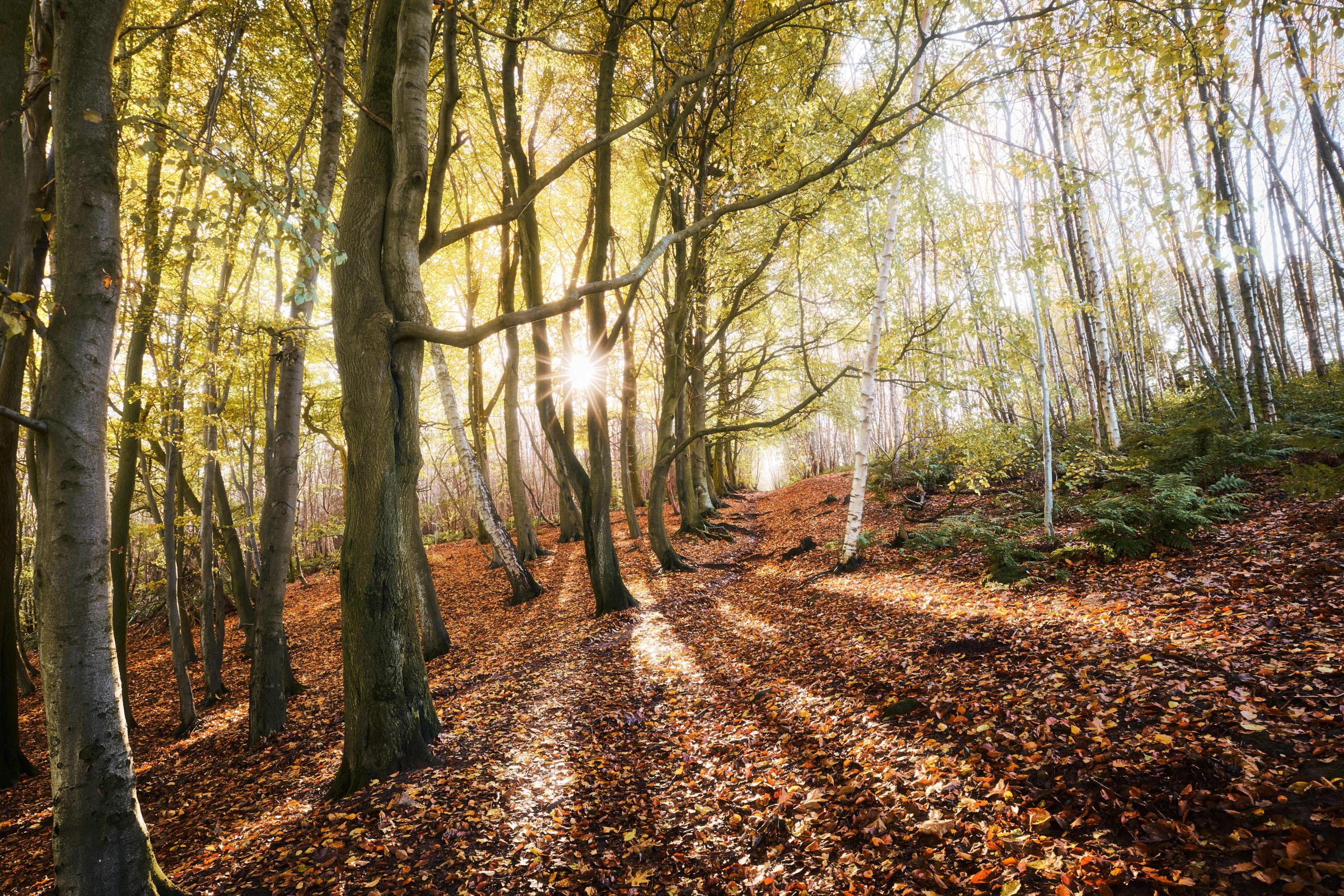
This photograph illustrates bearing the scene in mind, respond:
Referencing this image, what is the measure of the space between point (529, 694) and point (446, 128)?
6.14 metres

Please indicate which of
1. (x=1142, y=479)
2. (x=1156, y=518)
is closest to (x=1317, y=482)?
(x=1156, y=518)

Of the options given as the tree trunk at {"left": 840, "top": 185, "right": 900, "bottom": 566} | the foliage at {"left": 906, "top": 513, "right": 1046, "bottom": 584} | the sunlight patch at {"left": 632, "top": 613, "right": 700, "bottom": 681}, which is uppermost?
the tree trunk at {"left": 840, "top": 185, "right": 900, "bottom": 566}

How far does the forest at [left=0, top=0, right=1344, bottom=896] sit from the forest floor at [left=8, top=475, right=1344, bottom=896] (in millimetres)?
33

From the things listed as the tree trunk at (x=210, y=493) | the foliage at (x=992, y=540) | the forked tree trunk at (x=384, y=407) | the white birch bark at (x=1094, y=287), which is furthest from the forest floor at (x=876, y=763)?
the white birch bark at (x=1094, y=287)

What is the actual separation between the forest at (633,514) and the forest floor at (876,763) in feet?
0.11

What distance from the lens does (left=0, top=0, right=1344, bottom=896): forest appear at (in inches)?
114

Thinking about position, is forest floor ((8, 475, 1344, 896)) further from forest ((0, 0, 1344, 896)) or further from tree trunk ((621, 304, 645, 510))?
tree trunk ((621, 304, 645, 510))

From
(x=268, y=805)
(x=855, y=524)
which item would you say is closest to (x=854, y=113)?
(x=855, y=524)

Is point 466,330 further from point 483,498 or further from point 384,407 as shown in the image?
point 483,498

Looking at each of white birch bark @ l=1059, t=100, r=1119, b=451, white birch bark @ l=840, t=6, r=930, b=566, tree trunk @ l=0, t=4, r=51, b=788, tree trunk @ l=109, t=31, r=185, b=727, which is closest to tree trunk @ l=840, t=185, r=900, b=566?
white birch bark @ l=840, t=6, r=930, b=566

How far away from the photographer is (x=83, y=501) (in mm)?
2822

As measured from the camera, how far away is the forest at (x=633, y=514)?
290cm

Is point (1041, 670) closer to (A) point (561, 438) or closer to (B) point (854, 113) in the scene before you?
(A) point (561, 438)

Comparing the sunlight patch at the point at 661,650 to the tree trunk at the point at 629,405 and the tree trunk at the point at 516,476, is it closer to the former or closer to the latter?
the tree trunk at the point at 516,476
